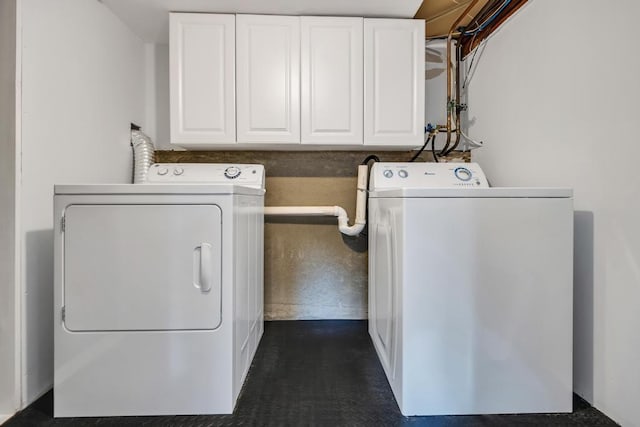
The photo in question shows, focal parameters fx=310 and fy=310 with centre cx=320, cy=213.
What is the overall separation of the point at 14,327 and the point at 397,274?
1479 millimetres

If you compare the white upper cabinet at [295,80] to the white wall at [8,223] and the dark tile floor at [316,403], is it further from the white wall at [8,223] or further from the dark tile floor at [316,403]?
the dark tile floor at [316,403]

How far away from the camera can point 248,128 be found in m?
1.83

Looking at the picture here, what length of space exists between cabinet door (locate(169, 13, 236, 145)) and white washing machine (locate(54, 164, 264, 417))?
79 centimetres

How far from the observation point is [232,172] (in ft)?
6.38

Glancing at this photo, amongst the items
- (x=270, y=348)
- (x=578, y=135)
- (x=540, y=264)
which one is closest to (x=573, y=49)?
(x=578, y=135)

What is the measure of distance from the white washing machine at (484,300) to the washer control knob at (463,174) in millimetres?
715

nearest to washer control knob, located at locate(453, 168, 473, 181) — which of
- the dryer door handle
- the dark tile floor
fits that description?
the dark tile floor

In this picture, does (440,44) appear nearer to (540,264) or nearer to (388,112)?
(388,112)

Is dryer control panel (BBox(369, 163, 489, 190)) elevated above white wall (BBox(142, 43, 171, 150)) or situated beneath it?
situated beneath

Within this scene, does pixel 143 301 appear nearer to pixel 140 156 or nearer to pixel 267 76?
pixel 140 156

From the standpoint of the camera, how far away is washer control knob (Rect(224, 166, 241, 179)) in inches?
76.0

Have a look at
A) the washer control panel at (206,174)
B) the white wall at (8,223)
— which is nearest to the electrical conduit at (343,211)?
the washer control panel at (206,174)

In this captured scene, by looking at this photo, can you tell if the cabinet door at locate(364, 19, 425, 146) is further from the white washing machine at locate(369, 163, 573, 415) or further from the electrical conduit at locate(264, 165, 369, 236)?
the white washing machine at locate(369, 163, 573, 415)

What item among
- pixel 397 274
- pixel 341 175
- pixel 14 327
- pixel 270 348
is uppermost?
pixel 341 175
